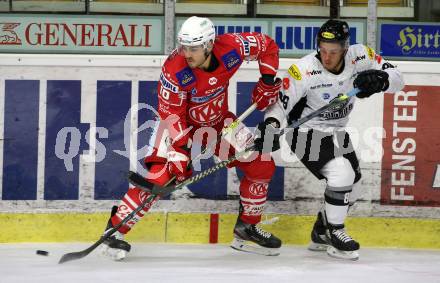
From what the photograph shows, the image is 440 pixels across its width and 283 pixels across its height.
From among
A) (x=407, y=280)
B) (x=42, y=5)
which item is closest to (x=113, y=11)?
(x=42, y=5)

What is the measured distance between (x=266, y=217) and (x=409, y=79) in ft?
3.71

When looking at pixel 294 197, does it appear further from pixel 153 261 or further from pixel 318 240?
pixel 153 261

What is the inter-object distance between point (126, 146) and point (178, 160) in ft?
2.86

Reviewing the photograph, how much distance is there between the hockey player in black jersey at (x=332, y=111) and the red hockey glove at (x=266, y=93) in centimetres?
4

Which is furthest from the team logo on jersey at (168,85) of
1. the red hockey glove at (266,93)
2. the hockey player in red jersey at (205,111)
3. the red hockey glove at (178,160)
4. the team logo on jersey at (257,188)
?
the team logo on jersey at (257,188)

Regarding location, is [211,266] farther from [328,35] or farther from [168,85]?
[328,35]

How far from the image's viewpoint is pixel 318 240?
210 inches

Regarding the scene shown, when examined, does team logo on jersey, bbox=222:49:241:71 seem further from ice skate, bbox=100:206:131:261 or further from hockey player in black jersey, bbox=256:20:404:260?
ice skate, bbox=100:206:131:261

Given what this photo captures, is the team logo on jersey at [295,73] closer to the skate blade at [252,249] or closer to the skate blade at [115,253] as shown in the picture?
the skate blade at [252,249]


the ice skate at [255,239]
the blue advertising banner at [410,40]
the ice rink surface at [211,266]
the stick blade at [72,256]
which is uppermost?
the blue advertising banner at [410,40]

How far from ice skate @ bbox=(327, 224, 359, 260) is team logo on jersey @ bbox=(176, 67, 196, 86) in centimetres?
107

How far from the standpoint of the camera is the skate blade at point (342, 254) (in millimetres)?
5020

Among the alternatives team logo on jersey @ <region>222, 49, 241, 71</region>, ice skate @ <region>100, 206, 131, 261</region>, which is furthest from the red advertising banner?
ice skate @ <region>100, 206, 131, 261</region>

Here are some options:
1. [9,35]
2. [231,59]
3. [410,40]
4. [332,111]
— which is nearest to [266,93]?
[231,59]
